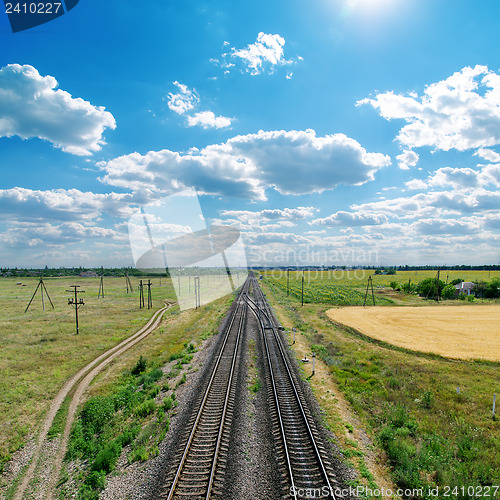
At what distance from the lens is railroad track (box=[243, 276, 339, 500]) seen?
30.9ft

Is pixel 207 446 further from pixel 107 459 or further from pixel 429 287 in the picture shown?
pixel 429 287

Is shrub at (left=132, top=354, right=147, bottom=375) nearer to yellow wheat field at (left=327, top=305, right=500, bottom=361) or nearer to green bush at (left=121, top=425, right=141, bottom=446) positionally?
green bush at (left=121, top=425, right=141, bottom=446)

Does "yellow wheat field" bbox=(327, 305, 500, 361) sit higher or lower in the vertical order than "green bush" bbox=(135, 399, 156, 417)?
lower

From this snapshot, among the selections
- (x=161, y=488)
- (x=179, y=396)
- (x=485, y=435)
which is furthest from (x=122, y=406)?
(x=485, y=435)

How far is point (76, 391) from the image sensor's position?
65.7 ft

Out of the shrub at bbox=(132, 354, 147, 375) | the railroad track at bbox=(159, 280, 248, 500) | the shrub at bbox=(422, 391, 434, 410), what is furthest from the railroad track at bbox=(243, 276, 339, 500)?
the shrub at bbox=(132, 354, 147, 375)

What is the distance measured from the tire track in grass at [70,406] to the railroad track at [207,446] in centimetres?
485

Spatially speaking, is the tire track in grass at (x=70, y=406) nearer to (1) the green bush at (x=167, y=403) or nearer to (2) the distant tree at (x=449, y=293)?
(1) the green bush at (x=167, y=403)

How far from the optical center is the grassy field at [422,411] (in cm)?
1040

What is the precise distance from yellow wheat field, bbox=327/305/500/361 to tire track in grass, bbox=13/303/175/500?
98.7 ft

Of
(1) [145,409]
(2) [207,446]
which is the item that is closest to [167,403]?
(1) [145,409]

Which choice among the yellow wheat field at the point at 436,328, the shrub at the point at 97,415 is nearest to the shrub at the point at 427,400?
the yellow wheat field at the point at 436,328

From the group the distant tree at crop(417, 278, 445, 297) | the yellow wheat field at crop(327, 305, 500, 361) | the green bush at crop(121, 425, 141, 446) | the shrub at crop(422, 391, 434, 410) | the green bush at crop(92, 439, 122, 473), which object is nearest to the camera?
the green bush at crop(92, 439, 122, 473)

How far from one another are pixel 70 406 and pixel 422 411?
20790mm
